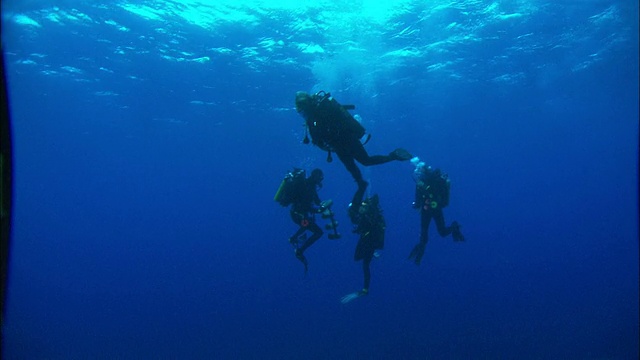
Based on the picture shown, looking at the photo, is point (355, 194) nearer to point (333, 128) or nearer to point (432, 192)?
point (333, 128)

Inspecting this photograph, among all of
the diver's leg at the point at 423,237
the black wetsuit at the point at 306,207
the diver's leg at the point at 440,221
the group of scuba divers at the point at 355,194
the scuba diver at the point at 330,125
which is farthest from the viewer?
the diver's leg at the point at 423,237

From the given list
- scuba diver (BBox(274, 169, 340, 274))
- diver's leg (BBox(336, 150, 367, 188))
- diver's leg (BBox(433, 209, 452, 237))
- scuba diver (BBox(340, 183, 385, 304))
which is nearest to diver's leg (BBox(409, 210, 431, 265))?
diver's leg (BBox(433, 209, 452, 237))

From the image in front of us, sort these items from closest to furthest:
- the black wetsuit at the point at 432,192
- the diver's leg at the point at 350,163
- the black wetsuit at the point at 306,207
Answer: the diver's leg at the point at 350,163 → the black wetsuit at the point at 306,207 → the black wetsuit at the point at 432,192

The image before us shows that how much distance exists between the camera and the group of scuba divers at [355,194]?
7078 millimetres

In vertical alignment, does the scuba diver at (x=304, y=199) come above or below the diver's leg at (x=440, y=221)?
above

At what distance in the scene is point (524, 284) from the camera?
111ft

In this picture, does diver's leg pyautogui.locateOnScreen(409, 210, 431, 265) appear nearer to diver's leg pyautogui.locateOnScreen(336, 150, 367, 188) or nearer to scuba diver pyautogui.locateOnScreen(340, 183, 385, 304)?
scuba diver pyautogui.locateOnScreen(340, 183, 385, 304)

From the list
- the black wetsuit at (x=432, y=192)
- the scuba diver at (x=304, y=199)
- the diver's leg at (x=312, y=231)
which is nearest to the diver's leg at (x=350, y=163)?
the scuba diver at (x=304, y=199)

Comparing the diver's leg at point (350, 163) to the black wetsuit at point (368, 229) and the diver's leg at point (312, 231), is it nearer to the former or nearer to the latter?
the black wetsuit at point (368, 229)

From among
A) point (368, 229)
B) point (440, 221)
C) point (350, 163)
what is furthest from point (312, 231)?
point (440, 221)

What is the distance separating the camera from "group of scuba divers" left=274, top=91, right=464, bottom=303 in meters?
7.08

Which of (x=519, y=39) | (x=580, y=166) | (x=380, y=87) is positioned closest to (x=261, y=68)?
(x=380, y=87)

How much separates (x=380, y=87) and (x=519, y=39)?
29.8ft

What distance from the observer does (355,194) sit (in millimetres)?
8508
